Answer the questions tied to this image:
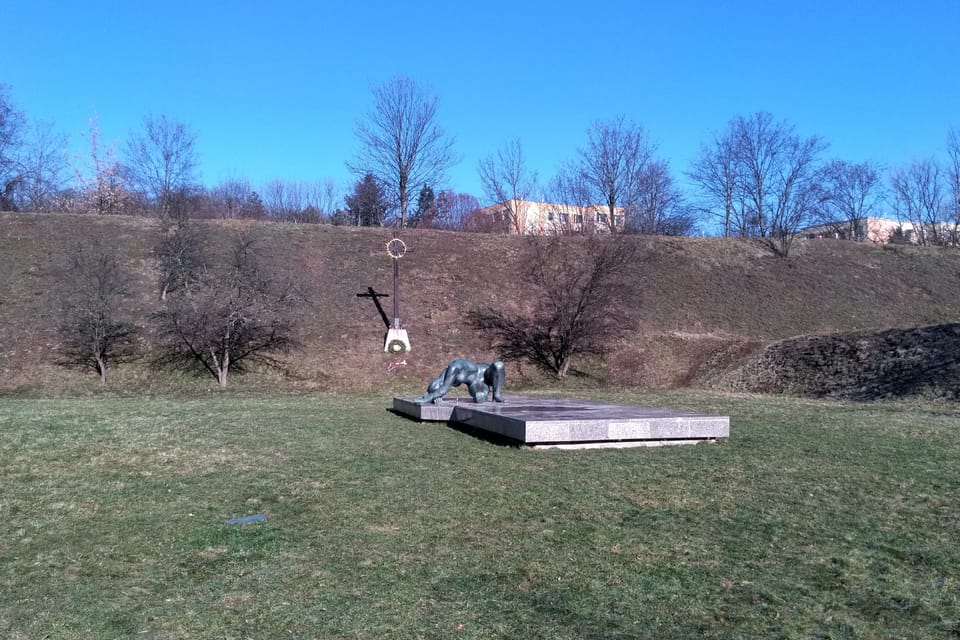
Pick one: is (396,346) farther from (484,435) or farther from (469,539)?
(469,539)

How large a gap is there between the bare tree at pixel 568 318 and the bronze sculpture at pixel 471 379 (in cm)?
1268

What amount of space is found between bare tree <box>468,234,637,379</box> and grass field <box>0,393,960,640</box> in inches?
589

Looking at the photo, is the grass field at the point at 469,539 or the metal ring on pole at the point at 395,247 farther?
the metal ring on pole at the point at 395,247

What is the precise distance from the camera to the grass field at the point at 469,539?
175 inches

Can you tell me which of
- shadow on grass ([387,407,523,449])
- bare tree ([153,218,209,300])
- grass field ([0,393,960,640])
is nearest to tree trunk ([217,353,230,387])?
bare tree ([153,218,209,300])

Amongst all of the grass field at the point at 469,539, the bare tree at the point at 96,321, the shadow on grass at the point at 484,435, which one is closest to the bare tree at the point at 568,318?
the bare tree at the point at 96,321

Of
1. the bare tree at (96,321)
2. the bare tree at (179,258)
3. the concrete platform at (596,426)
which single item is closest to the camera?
the concrete platform at (596,426)

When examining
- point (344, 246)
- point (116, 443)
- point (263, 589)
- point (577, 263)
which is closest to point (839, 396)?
point (577, 263)

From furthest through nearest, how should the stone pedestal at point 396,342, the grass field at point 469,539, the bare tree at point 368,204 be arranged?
the bare tree at point 368,204
the stone pedestal at point 396,342
the grass field at point 469,539

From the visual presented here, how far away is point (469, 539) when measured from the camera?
239 inches

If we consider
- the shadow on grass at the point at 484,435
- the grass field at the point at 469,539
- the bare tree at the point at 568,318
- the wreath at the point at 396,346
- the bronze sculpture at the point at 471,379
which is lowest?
the grass field at the point at 469,539

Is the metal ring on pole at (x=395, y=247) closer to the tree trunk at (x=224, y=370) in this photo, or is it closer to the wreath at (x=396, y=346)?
the wreath at (x=396, y=346)

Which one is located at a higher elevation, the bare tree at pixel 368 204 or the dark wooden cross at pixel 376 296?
the bare tree at pixel 368 204

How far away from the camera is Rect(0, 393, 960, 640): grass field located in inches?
175
